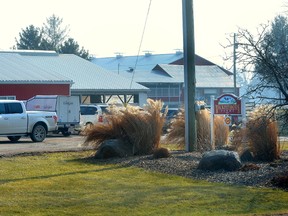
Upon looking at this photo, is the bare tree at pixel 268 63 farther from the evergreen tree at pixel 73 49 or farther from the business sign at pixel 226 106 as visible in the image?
the evergreen tree at pixel 73 49

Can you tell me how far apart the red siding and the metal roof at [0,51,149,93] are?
2.13m

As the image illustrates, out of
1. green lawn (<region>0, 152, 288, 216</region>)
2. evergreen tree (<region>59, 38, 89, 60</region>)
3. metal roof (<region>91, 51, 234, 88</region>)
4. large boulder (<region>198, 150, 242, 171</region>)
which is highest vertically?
evergreen tree (<region>59, 38, 89, 60</region>)

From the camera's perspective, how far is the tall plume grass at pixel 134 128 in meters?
22.4

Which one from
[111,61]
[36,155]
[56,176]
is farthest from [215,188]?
[111,61]

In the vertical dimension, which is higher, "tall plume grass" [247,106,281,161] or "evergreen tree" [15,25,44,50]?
"evergreen tree" [15,25,44,50]

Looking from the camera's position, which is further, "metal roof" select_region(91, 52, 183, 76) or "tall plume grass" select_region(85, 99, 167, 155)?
"metal roof" select_region(91, 52, 183, 76)

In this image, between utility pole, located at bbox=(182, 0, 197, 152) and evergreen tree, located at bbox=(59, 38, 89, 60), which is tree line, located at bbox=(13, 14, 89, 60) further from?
utility pole, located at bbox=(182, 0, 197, 152)

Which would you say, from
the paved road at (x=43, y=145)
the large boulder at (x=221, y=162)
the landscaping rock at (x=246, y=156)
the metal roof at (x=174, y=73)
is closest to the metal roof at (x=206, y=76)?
the metal roof at (x=174, y=73)

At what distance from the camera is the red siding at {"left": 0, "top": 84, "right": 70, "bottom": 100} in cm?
4641

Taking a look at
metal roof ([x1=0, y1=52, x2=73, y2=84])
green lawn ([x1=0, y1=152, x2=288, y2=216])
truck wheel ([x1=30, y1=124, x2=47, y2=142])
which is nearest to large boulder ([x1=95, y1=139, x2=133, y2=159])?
green lawn ([x1=0, y1=152, x2=288, y2=216])

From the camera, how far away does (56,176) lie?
1705 cm

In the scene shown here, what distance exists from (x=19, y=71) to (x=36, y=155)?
89.1ft

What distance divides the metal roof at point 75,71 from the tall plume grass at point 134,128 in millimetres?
28273

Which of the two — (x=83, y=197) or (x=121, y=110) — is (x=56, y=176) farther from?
(x=121, y=110)
